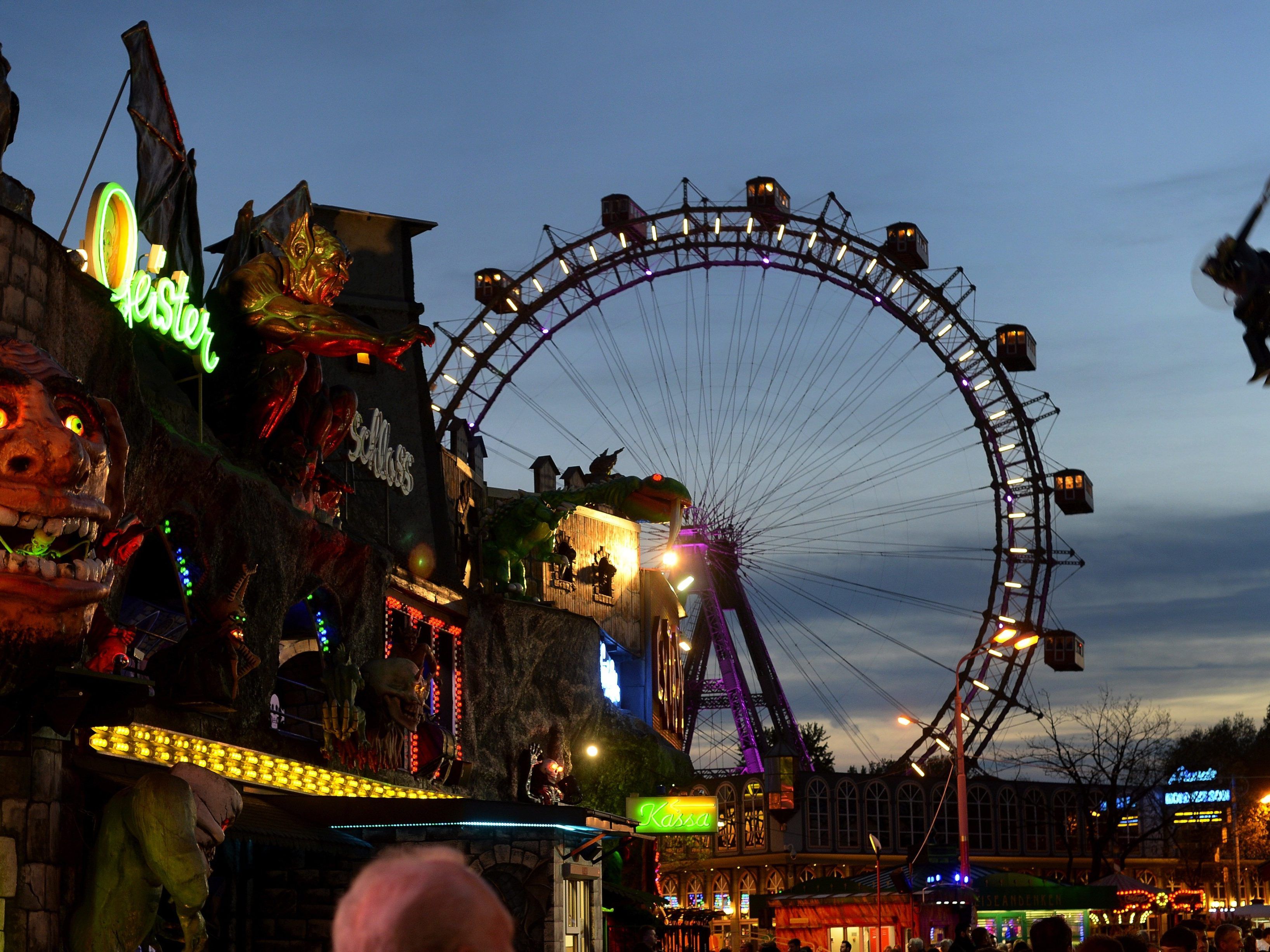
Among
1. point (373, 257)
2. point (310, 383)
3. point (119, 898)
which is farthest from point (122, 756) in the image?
point (373, 257)

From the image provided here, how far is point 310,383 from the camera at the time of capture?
20.2m

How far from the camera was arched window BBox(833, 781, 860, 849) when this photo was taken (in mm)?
56969

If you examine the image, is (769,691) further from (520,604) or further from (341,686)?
(341,686)

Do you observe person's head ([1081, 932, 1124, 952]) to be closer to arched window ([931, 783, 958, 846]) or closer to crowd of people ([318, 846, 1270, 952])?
crowd of people ([318, 846, 1270, 952])

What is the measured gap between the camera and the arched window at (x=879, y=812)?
189 ft

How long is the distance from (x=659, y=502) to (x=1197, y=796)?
94.1 ft

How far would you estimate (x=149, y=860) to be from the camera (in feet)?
39.6

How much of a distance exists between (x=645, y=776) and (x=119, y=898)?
79.4 ft

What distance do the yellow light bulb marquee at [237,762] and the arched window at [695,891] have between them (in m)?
36.3

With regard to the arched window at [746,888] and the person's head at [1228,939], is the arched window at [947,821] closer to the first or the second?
the arched window at [746,888]

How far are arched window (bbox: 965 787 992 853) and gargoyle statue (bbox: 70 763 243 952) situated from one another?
50.2m

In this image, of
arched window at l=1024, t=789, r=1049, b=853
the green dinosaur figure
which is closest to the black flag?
the green dinosaur figure

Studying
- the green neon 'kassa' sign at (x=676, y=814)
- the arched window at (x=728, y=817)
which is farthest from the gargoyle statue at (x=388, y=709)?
the arched window at (x=728, y=817)

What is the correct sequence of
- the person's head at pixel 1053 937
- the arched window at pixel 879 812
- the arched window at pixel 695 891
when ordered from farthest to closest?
the arched window at pixel 879 812 → the arched window at pixel 695 891 → the person's head at pixel 1053 937
